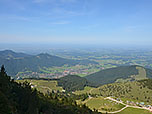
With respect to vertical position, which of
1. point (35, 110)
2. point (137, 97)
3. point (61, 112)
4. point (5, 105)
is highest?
point (5, 105)

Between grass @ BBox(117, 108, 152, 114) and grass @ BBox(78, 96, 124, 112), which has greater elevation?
grass @ BBox(117, 108, 152, 114)

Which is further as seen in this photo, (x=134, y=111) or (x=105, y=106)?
(x=105, y=106)

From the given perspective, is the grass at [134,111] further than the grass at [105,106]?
No

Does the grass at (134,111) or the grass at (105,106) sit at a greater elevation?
the grass at (134,111)

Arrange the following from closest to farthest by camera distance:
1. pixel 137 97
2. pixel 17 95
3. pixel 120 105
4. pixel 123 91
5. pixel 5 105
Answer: pixel 5 105
pixel 17 95
pixel 120 105
pixel 137 97
pixel 123 91

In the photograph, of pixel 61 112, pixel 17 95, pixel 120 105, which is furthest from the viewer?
pixel 120 105

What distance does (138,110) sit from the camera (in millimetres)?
118562

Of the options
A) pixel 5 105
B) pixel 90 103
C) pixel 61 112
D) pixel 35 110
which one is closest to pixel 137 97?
pixel 90 103

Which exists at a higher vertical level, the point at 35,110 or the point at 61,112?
the point at 35,110

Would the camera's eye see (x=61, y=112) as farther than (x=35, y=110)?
Yes

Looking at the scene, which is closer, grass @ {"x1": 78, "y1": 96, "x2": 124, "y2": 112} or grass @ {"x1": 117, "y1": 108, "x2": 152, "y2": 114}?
grass @ {"x1": 117, "y1": 108, "x2": 152, "y2": 114}

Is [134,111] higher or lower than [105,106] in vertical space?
higher

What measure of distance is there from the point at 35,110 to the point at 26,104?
5.22 meters

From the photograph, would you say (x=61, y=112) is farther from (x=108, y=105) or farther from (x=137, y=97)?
(x=137, y=97)
